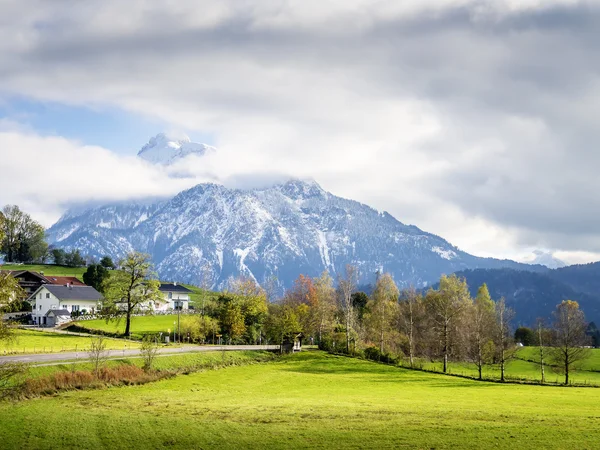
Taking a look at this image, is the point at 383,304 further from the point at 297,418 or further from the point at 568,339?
the point at 297,418

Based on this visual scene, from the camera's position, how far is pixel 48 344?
87.7m

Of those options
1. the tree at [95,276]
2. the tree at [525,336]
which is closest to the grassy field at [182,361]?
the tree at [95,276]

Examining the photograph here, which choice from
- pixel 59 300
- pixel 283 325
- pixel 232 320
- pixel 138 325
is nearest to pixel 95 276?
pixel 59 300

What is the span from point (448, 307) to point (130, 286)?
5880cm

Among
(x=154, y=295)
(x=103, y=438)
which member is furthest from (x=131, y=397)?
(x=154, y=295)

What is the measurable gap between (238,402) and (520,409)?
22.9m

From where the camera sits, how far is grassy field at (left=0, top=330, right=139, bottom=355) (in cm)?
7844

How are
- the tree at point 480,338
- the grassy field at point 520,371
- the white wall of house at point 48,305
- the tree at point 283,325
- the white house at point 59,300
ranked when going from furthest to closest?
the white house at point 59,300, the white wall of house at point 48,305, the tree at point 283,325, the grassy field at point 520,371, the tree at point 480,338

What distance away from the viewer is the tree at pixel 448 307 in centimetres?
10404

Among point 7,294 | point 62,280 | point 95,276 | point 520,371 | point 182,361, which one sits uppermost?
point 95,276

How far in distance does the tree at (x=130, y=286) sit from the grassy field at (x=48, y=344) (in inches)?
410

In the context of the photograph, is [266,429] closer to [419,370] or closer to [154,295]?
[419,370]

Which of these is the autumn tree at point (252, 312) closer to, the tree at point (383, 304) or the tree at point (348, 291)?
the tree at point (348, 291)

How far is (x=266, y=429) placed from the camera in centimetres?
3481
